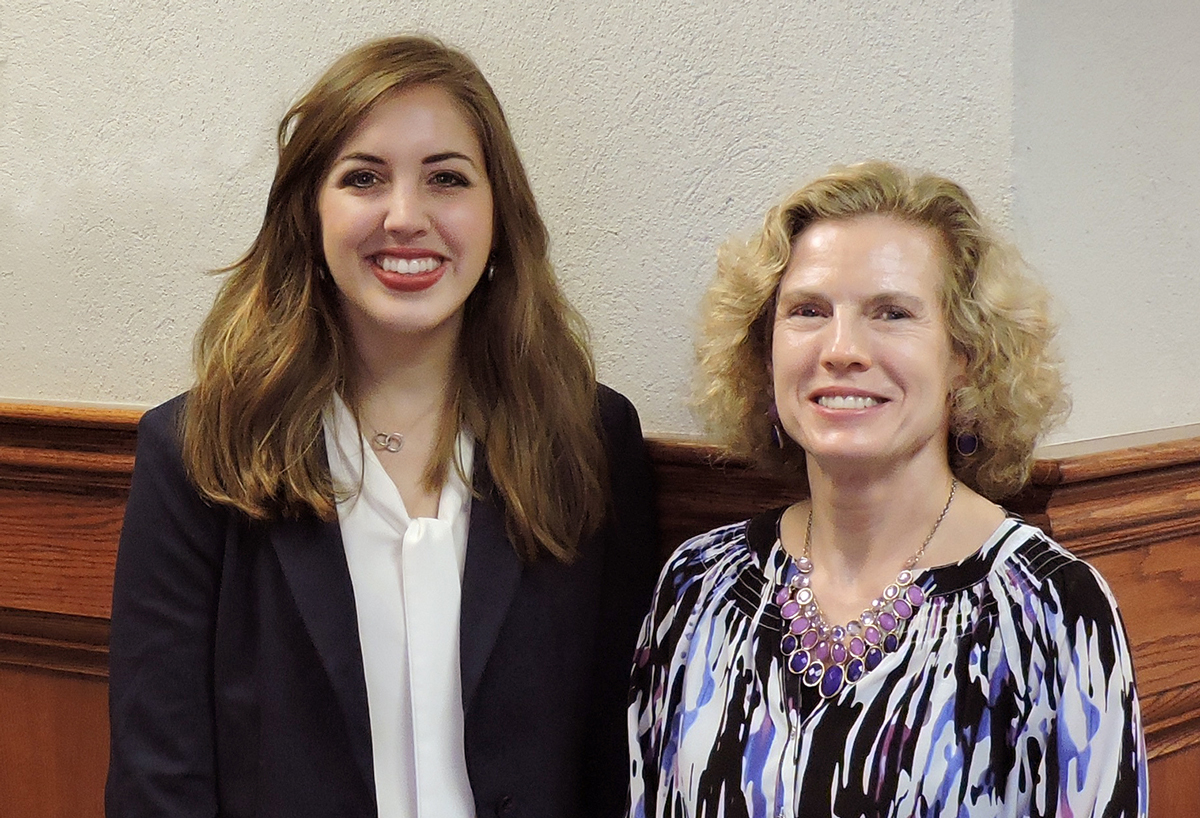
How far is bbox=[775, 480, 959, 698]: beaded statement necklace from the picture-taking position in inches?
56.1

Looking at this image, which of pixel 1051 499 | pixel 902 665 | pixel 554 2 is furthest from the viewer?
pixel 554 2

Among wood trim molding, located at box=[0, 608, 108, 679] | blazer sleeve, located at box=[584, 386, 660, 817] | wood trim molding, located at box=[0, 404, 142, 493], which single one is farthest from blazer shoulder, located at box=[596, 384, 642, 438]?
wood trim molding, located at box=[0, 608, 108, 679]

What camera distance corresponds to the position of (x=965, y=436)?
4.88 ft

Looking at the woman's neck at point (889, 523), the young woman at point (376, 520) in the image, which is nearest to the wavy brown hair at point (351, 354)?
the young woman at point (376, 520)

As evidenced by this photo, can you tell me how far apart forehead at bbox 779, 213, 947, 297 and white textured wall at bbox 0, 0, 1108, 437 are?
0.26m

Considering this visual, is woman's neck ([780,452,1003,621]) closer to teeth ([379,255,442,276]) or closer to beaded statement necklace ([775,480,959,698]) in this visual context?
beaded statement necklace ([775,480,959,698])

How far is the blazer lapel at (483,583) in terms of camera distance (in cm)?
163

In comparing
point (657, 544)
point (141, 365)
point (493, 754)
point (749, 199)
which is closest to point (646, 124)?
point (749, 199)

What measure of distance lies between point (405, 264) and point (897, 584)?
0.70 meters

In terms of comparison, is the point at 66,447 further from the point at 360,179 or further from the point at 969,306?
the point at 969,306

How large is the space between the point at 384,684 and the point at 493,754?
0.53 ft

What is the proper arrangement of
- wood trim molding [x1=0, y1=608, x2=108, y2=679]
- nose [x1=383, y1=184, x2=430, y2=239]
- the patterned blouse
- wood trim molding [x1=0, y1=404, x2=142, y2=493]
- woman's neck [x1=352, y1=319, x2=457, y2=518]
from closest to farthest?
the patterned blouse → nose [x1=383, y1=184, x2=430, y2=239] → woman's neck [x1=352, y1=319, x2=457, y2=518] → wood trim molding [x1=0, y1=404, x2=142, y2=493] → wood trim molding [x1=0, y1=608, x2=108, y2=679]

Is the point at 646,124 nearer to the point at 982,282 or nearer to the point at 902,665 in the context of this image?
the point at 982,282

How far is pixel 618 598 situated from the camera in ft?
5.91
